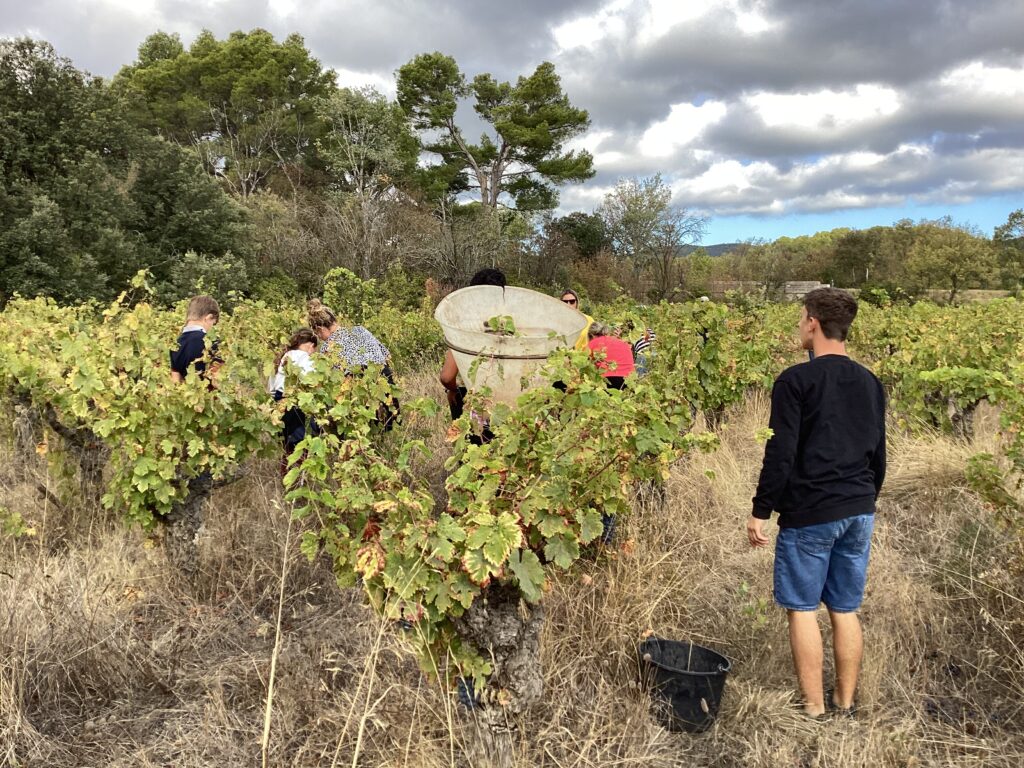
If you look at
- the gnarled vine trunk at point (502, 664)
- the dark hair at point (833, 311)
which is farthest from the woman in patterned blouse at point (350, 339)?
the dark hair at point (833, 311)

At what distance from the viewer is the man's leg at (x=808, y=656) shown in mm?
2406

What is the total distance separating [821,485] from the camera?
7.77 feet

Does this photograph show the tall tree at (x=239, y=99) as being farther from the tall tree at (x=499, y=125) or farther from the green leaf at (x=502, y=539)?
the green leaf at (x=502, y=539)

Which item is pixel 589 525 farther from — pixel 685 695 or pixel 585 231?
pixel 585 231

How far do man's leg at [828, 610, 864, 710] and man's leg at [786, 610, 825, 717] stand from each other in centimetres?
9

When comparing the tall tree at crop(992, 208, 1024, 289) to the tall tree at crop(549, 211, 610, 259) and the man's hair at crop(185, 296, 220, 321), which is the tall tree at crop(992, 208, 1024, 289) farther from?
the man's hair at crop(185, 296, 220, 321)

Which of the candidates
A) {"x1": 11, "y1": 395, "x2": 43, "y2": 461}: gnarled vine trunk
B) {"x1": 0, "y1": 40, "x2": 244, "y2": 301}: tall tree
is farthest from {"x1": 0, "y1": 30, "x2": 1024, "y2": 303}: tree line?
{"x1": 11, "y1": 395, "x2": 43, "y2": 461}: gnarled vine trunk

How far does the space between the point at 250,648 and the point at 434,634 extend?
1.29m

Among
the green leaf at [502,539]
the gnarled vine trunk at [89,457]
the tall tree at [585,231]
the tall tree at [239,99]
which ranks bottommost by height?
the gnarled vine trunk at [89,457]

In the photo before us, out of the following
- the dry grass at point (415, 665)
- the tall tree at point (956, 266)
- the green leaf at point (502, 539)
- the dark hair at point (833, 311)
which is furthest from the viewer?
the tall tree at point (956, 266)

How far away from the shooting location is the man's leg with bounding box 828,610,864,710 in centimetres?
243

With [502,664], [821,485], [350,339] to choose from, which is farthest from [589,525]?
[350,339]

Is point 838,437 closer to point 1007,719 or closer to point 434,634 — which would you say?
point 1007,719

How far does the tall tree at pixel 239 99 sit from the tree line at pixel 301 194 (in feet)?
0.33
